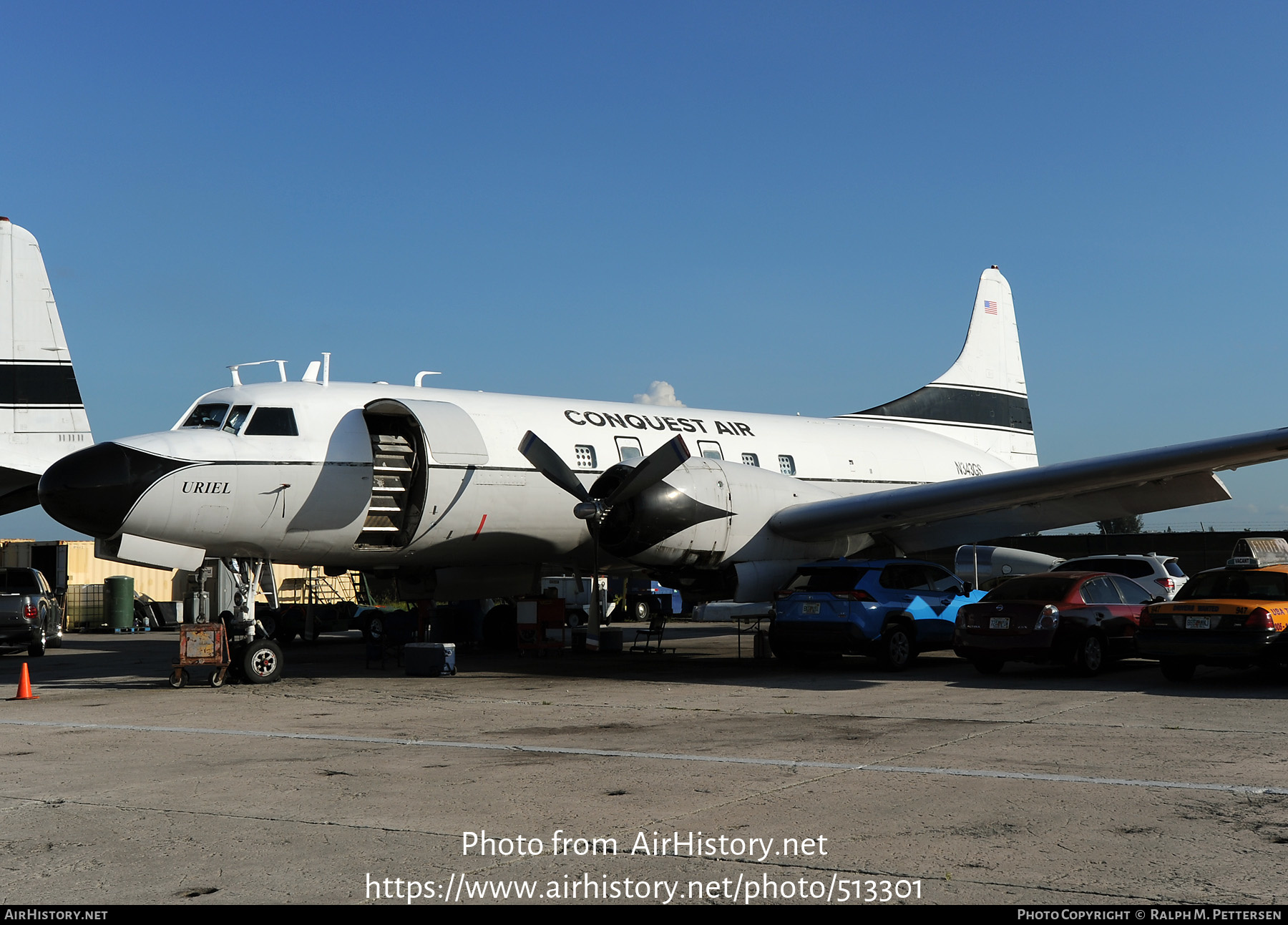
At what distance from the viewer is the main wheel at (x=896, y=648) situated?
16.6 m

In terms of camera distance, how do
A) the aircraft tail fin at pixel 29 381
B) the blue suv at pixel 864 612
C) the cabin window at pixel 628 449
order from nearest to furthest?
1. the blue suv at pixel 864 612
2. the cabin window at pixel 628 449
3. the aircraft tail fin at pixel 29 381

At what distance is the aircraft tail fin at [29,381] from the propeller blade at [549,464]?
12.0m

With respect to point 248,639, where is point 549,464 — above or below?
above

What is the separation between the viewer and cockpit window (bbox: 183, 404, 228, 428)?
16438 mm

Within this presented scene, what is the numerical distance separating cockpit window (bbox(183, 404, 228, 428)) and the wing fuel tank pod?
206 cm

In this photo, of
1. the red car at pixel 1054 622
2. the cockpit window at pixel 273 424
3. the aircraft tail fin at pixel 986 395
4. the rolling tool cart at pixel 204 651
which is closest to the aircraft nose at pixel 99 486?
the cockpit window at pixel 273 424

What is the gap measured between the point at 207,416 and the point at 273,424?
1.01 metres

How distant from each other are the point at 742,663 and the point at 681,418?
4696mm

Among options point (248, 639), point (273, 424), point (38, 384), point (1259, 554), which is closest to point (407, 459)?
point (273, 424)

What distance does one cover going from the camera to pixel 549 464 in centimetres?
1792

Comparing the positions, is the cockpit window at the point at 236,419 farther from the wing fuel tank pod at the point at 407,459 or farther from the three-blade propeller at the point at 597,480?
the three-blade propeller at the point at 597,480

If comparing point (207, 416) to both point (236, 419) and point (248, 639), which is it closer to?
point (236, 419)
